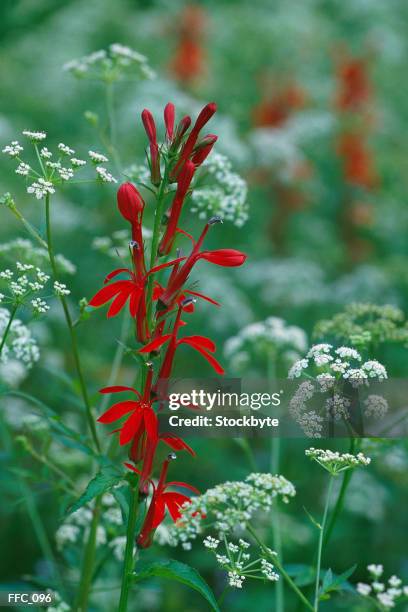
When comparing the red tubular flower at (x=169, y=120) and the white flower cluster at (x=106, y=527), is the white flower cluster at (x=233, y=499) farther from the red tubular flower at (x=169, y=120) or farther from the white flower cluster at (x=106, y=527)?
the red tubular flower at (x=169, y=120)

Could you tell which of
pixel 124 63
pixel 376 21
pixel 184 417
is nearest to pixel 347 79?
pixel 376 21

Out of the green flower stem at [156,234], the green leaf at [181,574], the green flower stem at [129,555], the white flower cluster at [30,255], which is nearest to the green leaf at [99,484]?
the green flower stem at [129,555]

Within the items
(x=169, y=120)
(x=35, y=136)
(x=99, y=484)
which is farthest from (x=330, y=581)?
(x=35, y=136)

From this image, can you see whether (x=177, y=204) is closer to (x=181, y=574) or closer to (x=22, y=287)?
(x=22, y=287)

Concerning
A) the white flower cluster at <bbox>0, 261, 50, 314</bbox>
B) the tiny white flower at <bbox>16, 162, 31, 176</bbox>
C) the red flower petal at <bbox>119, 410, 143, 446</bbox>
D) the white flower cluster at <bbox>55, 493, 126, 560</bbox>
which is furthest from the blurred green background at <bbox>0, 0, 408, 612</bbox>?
the tiny white flower at <bbox>16, 162, 31, 176</bbox>

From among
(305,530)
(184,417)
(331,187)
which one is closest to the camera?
(184,417)

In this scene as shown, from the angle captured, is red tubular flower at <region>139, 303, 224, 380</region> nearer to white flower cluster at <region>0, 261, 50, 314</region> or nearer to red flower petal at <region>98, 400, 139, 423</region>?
red flower petal at <region>98, 400, 139, 423</region>

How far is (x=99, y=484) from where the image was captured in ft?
5.49

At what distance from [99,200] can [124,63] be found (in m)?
2.49

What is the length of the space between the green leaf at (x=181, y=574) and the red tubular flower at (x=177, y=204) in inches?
27.9

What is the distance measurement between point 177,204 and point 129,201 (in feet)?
0.37

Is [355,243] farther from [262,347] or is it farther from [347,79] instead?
[262,347]

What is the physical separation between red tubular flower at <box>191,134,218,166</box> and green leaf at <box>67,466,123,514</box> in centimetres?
75

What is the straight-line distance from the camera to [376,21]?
25.5 feet
